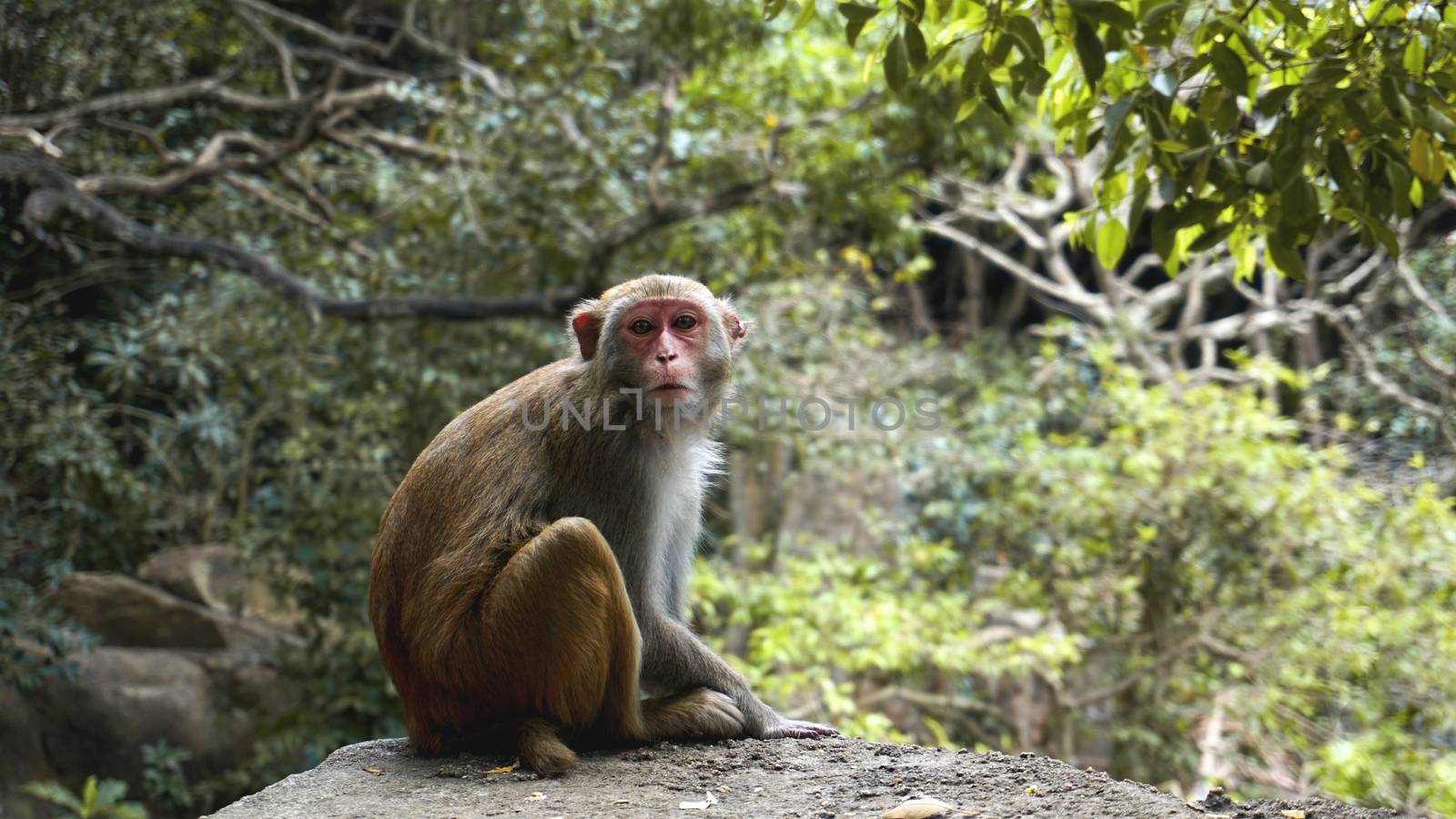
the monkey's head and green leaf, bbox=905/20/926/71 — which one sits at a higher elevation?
green leaf, bbox=905/20/926/71

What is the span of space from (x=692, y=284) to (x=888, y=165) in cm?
406

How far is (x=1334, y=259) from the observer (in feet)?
45.1

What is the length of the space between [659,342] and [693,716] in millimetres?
1229

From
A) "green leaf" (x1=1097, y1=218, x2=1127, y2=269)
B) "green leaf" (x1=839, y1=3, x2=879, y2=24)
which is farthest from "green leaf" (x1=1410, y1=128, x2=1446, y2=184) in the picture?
"green leaf" (x1=839, y1=3, x2=879, y2=24)

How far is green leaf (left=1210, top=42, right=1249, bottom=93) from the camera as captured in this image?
307cm

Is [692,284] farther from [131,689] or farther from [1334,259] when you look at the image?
[1334,259]

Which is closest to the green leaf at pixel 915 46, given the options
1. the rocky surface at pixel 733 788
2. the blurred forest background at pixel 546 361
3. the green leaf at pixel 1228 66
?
the green leaf at pixel 1228 66

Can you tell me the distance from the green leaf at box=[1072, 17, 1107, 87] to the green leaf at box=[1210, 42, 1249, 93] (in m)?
0.30

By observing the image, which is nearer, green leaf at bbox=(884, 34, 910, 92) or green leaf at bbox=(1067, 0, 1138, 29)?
green leaf at bbox=(1067, 0, 1138, 29)

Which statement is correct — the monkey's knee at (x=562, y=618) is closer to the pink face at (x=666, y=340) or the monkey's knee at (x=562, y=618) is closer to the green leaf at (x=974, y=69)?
the pink face at (x=666, y=340)

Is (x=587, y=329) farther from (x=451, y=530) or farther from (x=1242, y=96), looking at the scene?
(x=1242, y=96)

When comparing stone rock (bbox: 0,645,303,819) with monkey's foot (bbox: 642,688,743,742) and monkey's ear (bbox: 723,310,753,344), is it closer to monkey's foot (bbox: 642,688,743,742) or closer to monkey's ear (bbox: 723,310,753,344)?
monkey's foot (bbox: 642,688,743,742)

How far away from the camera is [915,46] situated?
335cm

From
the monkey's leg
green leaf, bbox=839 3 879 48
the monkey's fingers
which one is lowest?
the monkey's fingers
